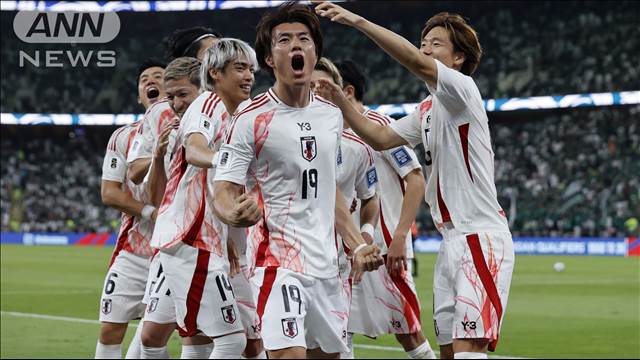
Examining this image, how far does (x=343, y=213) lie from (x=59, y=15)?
4.78 m

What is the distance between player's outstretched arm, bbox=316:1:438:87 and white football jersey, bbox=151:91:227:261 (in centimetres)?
117

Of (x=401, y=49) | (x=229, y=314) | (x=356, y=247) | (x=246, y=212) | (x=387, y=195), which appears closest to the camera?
(x=246, y=212)

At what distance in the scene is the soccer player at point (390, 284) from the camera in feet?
24.0

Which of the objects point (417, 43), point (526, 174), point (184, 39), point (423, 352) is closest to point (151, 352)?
point (423, 352)

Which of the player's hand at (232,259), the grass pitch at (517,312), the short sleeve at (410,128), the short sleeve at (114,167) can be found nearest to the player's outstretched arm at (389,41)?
the short sleeve at (410,128)

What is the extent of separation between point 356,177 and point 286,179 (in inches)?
64.1

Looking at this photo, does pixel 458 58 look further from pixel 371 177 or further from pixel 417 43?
pixel 417 43

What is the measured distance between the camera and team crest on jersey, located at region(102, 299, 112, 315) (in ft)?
23.9

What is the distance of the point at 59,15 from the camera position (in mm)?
9367

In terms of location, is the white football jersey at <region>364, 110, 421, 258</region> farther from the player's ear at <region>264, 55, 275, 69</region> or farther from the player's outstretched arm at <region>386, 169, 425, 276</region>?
the player's ear at <region>264, 55, 275, 69</region>

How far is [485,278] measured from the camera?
5648mm

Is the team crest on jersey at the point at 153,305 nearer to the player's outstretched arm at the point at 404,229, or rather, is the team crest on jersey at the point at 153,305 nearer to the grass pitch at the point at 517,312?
the player's outstretched arm at the point at 404,229

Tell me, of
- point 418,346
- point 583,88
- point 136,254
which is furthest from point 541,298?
point 583,88

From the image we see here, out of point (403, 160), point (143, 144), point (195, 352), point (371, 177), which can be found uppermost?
point (143, 144)
